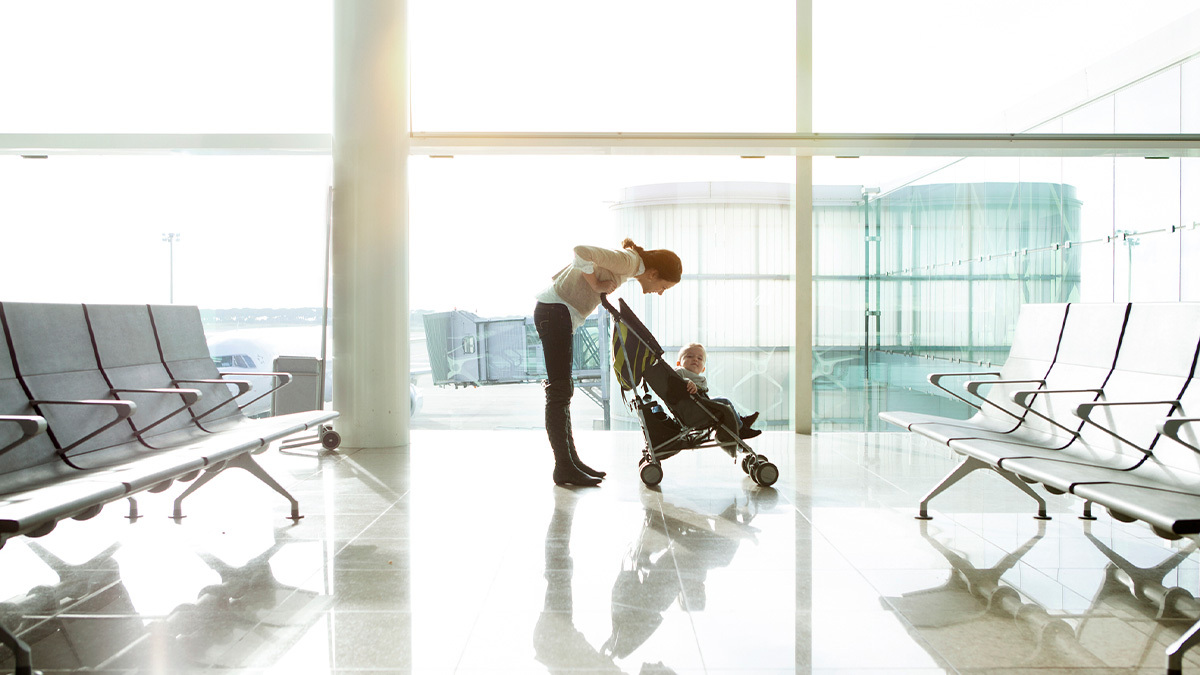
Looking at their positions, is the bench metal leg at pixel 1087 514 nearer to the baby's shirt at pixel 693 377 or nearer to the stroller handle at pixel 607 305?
the baby's shirt at pixel 693 377

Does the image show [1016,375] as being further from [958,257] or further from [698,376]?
[958,257]

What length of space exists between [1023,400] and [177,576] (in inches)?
131

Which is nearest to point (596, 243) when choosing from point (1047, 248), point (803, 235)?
point (803, 235)

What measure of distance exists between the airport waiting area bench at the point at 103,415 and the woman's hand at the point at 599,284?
5.04 feet

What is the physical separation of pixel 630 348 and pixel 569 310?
1.29ft

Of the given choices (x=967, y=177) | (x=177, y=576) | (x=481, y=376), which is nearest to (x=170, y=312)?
(x=177, y=576)

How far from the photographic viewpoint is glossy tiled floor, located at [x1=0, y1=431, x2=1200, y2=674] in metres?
2.33

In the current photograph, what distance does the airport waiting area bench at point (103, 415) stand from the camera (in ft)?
8.09

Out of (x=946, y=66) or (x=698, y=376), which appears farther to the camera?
(x=946, y=66)

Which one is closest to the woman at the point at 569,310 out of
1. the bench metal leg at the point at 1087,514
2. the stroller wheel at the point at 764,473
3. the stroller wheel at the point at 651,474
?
the stroller wheel at the point at 651,474

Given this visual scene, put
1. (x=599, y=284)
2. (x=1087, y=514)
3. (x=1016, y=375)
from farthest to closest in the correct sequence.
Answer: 1. (x=599, y=284)
2. (x=1016, y=375)
3. (x=1087, y=514)

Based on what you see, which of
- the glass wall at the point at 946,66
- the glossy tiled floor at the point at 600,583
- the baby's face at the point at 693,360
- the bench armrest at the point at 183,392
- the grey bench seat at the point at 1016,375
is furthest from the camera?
the glass wall at the point at 946,66

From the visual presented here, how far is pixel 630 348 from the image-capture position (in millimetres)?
4504

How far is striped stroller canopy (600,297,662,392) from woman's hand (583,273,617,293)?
0.18 ft
